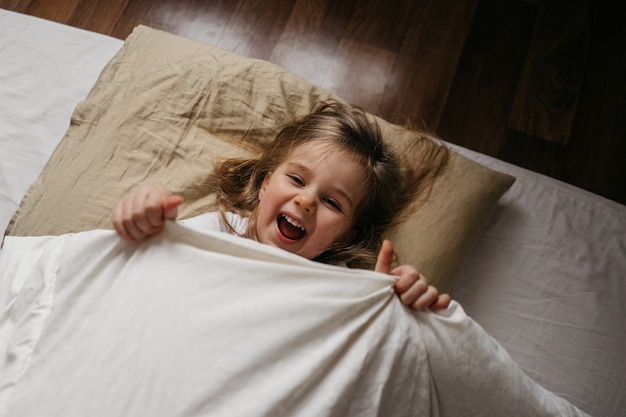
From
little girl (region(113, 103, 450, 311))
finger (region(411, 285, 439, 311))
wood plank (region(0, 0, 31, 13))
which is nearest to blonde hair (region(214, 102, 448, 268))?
little girl (region(113, 103, 450, 311))

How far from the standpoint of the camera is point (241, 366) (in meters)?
0.61

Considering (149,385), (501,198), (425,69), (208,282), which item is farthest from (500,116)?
(149,385)

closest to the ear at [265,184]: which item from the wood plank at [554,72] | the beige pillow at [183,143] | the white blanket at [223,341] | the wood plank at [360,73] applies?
the beige pillow at [183,143]

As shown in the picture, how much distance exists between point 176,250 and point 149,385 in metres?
0.18

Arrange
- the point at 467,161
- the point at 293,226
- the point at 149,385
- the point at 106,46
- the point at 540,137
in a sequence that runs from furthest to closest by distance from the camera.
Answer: the point at 540,137
the point at 106,46
the point at 467,161
the point at 293,226
the point at 149,385

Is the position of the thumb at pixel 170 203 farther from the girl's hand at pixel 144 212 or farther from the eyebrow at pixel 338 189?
the eyebrow at pixel 338 189

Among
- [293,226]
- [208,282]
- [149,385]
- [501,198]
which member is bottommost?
[149,385]

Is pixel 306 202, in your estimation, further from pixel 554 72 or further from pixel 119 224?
pixel 554 72

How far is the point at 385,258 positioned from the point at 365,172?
242 mm

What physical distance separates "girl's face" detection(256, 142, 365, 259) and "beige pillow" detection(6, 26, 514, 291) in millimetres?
169

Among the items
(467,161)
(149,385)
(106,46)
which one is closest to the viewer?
(149,385)

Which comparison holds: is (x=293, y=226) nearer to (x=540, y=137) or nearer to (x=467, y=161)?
(x=467, y=161)

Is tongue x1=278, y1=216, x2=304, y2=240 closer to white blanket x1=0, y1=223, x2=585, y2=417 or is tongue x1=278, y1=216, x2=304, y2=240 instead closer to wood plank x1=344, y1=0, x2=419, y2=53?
white blanket x1=0, y1=223, x2=585, y2=417

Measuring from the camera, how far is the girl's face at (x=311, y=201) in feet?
2.71
